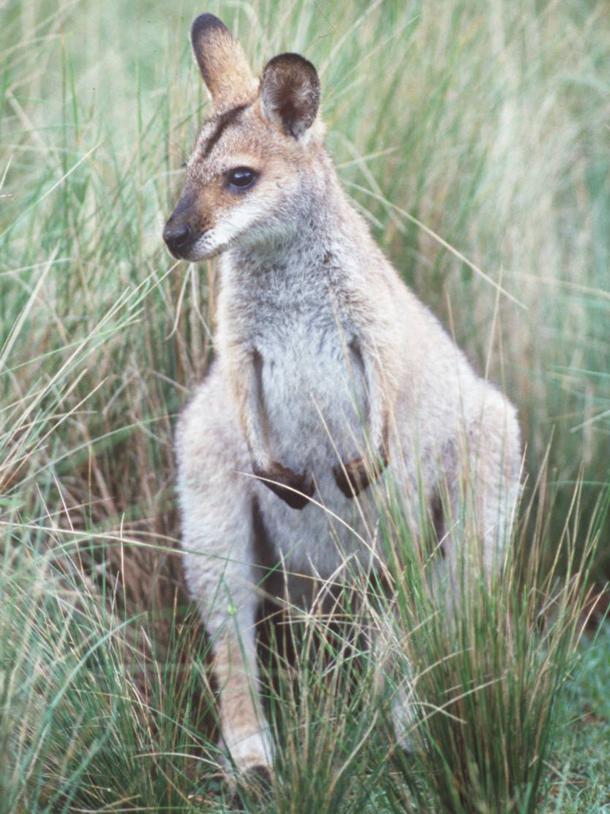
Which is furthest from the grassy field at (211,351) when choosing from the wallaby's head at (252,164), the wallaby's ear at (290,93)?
the wallaby's ear at (290,93)

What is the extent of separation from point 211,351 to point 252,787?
1.75 meters

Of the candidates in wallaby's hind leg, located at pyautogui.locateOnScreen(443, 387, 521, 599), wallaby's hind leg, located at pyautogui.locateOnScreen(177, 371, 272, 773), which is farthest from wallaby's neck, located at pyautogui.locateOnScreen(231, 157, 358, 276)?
wallaby's hind leg, located at pyautogui.locateOnScreen(443, 387, 521, 599)

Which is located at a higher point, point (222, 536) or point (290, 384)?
point (290, 384)

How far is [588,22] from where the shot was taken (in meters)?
5.51

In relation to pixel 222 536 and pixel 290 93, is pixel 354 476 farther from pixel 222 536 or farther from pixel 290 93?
pixel 290 93

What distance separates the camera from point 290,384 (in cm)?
353

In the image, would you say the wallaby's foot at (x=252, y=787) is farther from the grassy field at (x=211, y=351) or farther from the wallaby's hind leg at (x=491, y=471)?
the wallaby's hind leg at (x=491, y=471)

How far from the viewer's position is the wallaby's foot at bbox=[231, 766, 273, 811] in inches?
116

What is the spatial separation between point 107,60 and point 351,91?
1410mm

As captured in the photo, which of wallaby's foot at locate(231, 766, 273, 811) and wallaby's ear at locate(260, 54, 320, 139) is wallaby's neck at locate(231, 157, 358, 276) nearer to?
wallaby's ear at locate(260, 54, 320, 139)

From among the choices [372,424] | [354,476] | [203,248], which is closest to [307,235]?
[203,248]

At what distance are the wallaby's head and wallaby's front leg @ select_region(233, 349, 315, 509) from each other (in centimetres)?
38

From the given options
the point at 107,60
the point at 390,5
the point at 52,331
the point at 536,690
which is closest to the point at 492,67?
the point at 390,5

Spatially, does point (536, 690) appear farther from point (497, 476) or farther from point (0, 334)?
point (0, 334)
